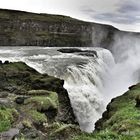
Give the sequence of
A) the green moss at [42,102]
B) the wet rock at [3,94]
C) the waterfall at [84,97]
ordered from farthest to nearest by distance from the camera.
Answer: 1. the waterfall at [84,97]
2. the wet rock at [3,94]
3. the green moss at [42,102]

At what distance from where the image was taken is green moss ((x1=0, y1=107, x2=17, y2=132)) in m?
17.2

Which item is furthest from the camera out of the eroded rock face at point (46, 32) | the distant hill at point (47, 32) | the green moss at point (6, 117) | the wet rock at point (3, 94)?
the distant hill at point (47, 32)

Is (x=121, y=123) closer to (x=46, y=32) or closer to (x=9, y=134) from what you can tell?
(x=9, y=134)

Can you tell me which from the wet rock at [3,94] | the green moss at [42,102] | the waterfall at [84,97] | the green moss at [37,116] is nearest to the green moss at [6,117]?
the green moss at [37,116]

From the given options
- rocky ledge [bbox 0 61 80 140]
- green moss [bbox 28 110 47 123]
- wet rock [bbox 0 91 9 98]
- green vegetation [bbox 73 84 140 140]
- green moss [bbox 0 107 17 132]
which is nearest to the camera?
green vegetation [bbox 73 84 140 140]

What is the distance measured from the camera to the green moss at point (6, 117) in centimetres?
1718

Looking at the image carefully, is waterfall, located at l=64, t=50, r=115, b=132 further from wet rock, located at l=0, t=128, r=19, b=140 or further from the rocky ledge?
wet rock, located at l=0, t=128, r=19, b=140

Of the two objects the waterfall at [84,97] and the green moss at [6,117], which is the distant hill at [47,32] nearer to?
the waterfall at [84,97]

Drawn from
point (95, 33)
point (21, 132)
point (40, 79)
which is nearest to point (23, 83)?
point (40, 79)

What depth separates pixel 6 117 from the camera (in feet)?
61.0

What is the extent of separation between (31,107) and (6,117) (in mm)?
3968

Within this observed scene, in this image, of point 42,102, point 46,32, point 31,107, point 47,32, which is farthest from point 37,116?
point 47,32

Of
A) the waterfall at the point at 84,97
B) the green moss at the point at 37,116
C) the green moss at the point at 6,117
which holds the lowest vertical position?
the waterfall at the point at 84,97

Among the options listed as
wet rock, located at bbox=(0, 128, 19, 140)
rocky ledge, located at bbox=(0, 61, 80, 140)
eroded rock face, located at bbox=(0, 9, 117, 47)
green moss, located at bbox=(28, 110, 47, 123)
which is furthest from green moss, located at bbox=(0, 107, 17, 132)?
eroded rock face, located at bbox=(0, 9, 117, 47)
